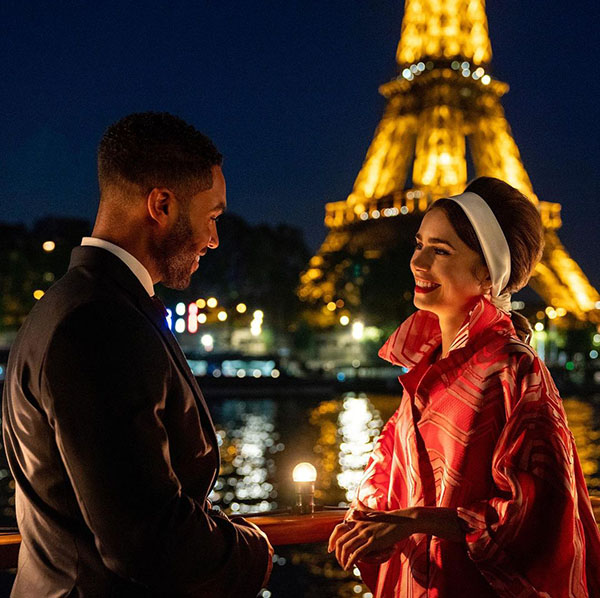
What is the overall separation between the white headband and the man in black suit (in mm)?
916

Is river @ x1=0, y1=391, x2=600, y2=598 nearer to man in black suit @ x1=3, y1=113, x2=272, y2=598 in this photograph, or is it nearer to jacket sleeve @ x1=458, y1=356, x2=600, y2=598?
jacket sleeve @ x1=458, y1=356, x2=600, y2=598

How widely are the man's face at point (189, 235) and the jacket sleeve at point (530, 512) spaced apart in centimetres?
93

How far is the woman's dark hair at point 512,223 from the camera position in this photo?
240 centimetres

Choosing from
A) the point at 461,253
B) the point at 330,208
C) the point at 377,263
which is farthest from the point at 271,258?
the point at 461,253

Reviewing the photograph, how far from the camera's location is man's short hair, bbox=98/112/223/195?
1.84 m

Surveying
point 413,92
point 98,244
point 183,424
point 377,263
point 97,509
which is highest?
point 413,92

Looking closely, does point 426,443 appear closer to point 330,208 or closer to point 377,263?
point 377,263

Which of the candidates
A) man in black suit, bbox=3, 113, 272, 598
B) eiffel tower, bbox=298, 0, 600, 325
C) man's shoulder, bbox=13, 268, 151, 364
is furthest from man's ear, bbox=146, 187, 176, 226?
eiffel tower, bbox=298, 0, 600, 325

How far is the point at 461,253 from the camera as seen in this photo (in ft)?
8.00

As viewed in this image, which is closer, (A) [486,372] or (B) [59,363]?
(B) [59,363]

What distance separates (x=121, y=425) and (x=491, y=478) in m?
1.13

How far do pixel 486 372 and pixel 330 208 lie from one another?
50194 mm

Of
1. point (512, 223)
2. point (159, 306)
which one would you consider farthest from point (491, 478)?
point (159, 306)

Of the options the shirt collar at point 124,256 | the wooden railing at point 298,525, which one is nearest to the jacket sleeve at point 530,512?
the wooden railing at point 298,525
